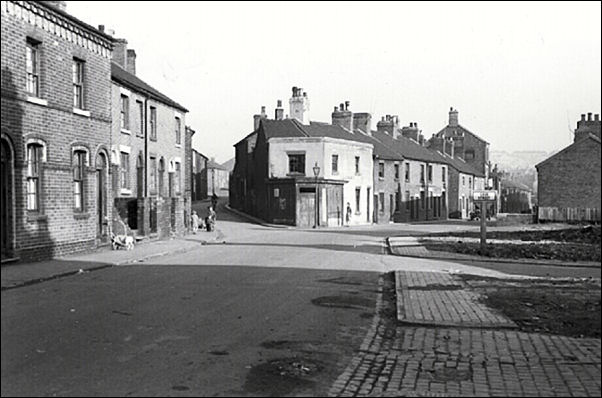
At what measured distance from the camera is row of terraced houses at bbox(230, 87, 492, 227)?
148 ft

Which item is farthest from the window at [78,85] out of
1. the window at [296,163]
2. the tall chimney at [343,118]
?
the tall chimney at [343,118]

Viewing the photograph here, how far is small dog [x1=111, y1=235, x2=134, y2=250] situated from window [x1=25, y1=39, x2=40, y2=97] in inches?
444

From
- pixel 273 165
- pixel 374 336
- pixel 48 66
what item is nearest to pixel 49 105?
pixel 48 66

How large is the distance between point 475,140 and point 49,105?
75.8 m

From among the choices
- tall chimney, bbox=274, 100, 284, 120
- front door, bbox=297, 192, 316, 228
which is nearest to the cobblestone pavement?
front door, bbox=297, 192, 316, 228

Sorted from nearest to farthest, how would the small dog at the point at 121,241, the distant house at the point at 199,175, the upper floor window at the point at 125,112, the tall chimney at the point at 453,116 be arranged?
the small dog at the point at 121,241 → the upper floor window at the point at 125,112 → the distant house at the point at 199,175 → the tall chimney at the point at 453,116

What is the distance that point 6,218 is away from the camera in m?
6.14

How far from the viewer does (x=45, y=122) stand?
1147 centimetres

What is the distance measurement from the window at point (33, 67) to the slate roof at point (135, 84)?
13.5 meters

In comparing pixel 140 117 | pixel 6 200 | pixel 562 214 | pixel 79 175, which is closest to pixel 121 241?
pixel 140 117

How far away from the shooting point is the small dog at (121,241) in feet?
67.4

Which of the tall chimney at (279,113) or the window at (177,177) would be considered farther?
the tall chimney at (279,113)

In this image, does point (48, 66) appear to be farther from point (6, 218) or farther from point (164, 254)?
point (164, 254)

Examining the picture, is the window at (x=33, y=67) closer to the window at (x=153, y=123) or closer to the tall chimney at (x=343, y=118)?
the window at (x=153, y=123)
